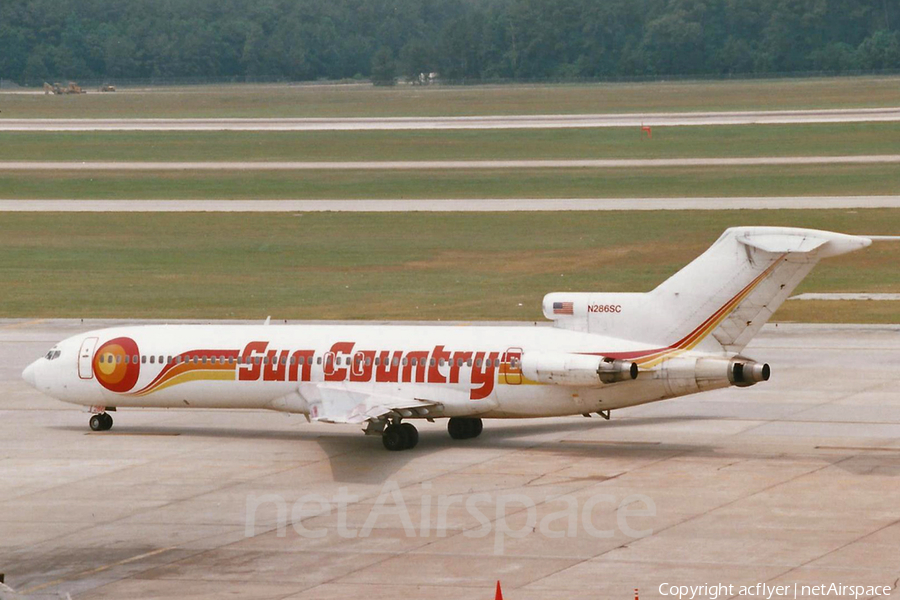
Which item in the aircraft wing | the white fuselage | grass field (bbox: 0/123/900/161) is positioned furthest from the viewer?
grass field (bbox: 0/123/900/161)

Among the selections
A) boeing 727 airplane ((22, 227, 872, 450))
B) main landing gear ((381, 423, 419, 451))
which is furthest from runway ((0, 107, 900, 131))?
main landing gear ((381, 423, 419, 451))

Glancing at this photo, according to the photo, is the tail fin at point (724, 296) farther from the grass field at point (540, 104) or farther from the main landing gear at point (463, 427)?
the grass field at point (540, 104)

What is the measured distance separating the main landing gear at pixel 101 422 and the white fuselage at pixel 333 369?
555mm

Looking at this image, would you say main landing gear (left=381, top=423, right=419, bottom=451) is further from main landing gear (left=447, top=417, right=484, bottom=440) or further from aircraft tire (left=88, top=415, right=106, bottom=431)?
aircraft tire (left=88, top=415, right=106, bottom=431)

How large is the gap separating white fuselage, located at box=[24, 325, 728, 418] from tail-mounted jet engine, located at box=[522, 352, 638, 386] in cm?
29

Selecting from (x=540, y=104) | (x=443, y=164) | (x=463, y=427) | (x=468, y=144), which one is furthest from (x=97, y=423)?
(x=540, y=104)

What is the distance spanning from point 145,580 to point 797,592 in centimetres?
1135

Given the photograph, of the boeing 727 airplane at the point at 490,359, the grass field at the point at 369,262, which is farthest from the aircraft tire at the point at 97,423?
the grass field at the point at 369,262

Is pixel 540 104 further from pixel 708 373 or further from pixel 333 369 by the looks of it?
pixel 708 373

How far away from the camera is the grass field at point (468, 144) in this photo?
124938 millimetres

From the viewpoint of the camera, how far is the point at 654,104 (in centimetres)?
17975

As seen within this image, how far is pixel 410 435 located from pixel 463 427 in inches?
72.2

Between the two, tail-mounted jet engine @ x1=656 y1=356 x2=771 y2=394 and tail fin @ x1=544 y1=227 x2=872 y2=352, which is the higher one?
tail fin @ x1=544 y1=227 x2=872 y2=352

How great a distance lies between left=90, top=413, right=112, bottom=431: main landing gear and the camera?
4309 centimetres
